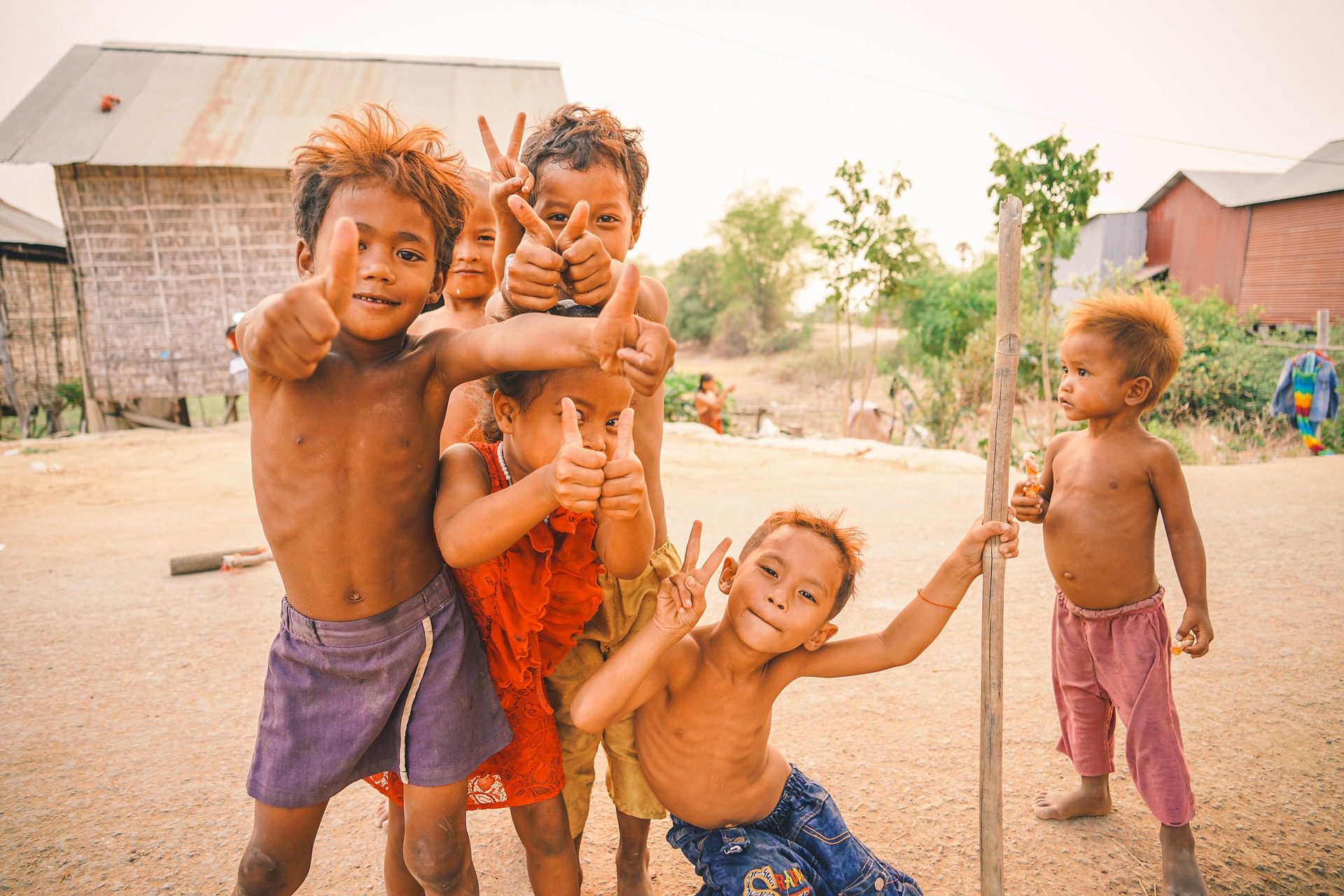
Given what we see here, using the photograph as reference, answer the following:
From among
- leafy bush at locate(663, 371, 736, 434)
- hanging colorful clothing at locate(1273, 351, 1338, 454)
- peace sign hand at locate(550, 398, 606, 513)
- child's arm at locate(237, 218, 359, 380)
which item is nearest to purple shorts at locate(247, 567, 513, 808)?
peace sign hand at locate(550, 398, 606, 513)

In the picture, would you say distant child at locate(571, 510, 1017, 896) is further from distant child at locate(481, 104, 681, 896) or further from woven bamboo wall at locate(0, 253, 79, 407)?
woven bamboo wall at locate(0, 253, 79, 407)

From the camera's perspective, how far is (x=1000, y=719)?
73.0 inches

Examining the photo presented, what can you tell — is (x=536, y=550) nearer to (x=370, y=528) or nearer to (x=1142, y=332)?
(x=370, y=528)

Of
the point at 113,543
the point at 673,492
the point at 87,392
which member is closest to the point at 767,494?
the point at 673,492

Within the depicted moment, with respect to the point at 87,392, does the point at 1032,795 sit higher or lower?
lower

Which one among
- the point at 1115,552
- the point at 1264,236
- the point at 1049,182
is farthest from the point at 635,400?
the point at 1264,236

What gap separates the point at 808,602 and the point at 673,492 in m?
5.21

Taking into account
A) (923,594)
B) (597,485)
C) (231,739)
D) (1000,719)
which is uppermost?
(597,485)

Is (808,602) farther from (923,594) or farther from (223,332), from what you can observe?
(223,332)

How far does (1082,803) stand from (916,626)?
1.08m

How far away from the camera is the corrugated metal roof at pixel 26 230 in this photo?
1200 centimetres

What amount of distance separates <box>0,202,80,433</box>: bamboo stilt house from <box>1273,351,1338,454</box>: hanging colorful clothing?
15.8 m

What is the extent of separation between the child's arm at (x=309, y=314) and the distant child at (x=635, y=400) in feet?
1.72

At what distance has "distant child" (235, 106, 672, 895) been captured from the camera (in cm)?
150
